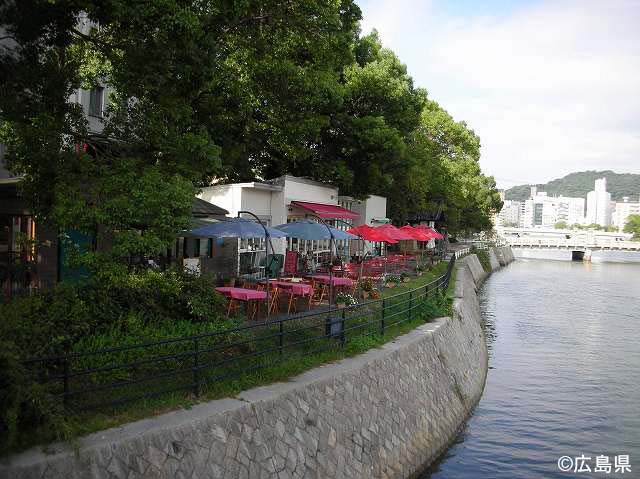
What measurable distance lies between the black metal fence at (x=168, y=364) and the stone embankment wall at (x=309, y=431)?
1.63 feet

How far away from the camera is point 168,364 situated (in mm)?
8305

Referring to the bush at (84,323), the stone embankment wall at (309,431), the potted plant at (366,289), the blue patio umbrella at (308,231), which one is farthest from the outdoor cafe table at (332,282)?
the bush at (84,323)

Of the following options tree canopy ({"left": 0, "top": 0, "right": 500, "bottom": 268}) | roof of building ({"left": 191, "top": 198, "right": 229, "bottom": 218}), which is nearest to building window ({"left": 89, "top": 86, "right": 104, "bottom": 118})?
tree canopy ({"left": 0, "top": 0, "right": 500, "bottom": 268})

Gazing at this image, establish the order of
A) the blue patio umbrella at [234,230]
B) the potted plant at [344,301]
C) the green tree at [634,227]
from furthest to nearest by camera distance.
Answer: the green tree at [634,227]
the potted plant at [344,301]
the blue patio umbrella at [234,230]

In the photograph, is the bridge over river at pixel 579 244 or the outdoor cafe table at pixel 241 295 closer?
the outdoor cafe table at pixel 241 295

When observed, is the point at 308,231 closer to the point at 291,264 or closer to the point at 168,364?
the point at 291,264

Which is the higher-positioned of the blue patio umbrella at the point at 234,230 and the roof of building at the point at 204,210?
the roof of building at the point at 204,210

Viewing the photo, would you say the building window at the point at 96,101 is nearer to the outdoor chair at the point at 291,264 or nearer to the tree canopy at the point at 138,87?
the tree canopy at the point at 138,87

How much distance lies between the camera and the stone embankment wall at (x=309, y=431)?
5.80 m

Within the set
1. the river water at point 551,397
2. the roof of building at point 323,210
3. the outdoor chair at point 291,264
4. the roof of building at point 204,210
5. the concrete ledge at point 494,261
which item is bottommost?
the river water at point 551,397

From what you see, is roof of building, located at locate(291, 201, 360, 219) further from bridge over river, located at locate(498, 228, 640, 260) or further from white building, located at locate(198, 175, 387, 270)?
bridge over river, located at locate(498, 228, 640, 260)

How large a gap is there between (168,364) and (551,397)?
12629 mm

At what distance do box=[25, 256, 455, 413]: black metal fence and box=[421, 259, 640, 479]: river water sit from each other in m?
3.69

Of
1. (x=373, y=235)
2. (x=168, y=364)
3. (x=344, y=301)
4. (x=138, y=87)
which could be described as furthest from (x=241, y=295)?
(x=373, y=235)
